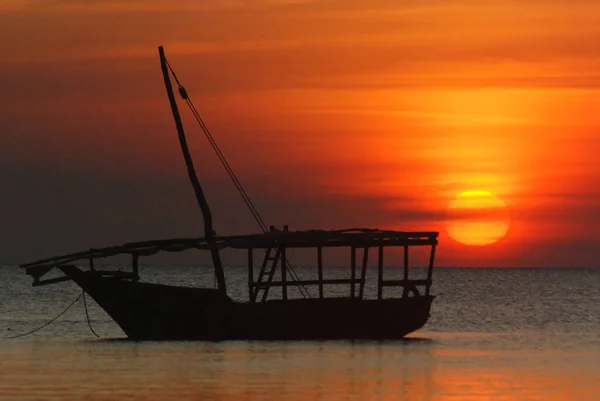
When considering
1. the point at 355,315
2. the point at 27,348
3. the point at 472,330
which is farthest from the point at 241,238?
the point at 472,330

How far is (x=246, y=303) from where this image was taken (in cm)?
4800

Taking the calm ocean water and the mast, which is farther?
the mast

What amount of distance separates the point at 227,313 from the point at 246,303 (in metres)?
0.88

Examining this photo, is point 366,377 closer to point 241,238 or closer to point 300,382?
point 300,382

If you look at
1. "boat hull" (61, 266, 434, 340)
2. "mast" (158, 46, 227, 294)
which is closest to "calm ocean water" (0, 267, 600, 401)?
"boat hull" (61, 266, 434, 340)

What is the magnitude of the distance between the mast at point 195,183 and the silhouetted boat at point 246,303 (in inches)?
1.9

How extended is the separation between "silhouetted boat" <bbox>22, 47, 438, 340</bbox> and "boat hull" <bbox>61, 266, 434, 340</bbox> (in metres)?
0.04

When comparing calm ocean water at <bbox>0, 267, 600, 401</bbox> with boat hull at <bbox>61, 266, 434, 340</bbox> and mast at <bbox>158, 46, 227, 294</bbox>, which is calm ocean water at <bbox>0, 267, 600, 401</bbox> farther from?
mast at <bbox>158, 46, 227, 294</bbox>

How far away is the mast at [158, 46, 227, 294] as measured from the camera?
47.6 meters

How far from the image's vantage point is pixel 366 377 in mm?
38000

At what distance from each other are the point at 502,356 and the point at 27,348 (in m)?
17.3

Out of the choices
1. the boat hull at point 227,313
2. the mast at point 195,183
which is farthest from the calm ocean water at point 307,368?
the mast at point 195,183

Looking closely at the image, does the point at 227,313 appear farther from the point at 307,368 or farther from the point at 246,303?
the point at 307,368

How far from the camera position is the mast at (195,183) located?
47.6 metres
